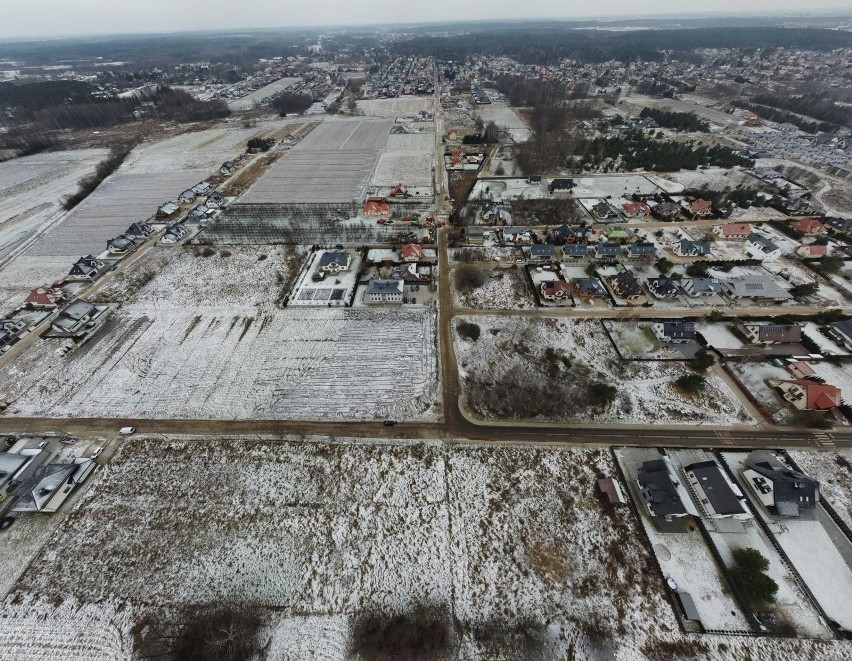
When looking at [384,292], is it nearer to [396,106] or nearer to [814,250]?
[814,250]

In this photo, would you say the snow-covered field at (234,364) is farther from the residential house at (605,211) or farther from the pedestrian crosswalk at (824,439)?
the residential house at (605,211)

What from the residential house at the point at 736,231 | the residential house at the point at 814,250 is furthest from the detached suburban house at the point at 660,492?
the residential house at the point at 814,250

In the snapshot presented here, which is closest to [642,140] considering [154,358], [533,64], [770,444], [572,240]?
[572,240]

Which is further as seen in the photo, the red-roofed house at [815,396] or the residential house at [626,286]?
the residential house at [626,286]

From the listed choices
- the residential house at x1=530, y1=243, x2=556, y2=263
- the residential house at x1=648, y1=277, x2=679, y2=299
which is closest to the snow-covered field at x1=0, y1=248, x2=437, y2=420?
the residential house at x1=530, y1=243, x2=556, y2=263

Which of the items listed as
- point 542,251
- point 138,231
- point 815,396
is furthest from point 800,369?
point 138,231

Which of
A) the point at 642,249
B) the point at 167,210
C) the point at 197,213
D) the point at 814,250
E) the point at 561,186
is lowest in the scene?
the point at 814,250

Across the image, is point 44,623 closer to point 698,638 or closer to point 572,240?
point 698,638
